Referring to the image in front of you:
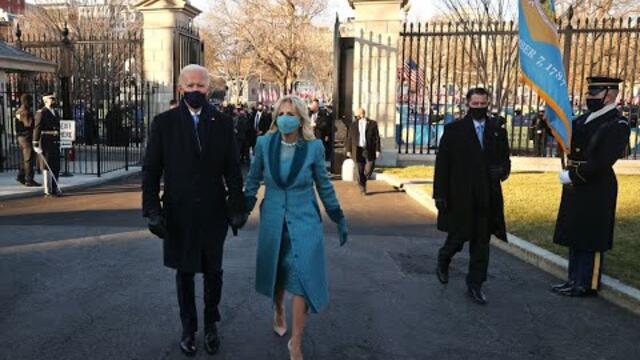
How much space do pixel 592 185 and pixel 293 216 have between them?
9.73 ft

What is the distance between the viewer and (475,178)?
524cm

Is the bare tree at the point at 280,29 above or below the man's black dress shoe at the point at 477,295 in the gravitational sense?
above

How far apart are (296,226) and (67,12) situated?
32.3 metres

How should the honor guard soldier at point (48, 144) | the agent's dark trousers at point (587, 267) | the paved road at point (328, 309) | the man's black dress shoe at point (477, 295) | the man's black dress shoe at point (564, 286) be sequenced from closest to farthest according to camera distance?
1. the paved road at point (328, 309)
2. the man's black dress shoe at point (477, 295)
3. the agent's dark trousers at point (587, 267)
4. the man's black dress shoe at point (564, 286)
5. the honor guard soldier at point (48, 144)

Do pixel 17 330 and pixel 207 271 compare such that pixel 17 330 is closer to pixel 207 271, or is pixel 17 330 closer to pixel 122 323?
pixel 122 323

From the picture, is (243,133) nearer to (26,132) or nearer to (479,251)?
(26,132)

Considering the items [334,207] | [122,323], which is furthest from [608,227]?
[122,323]

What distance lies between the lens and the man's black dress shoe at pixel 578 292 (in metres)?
5.48

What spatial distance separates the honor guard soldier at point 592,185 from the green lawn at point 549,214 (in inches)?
21.5

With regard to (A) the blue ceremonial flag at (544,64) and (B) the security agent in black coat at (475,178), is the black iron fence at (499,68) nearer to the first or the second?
(A) the blue ceremonial flag at (544,64)

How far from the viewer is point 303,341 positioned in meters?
4.36

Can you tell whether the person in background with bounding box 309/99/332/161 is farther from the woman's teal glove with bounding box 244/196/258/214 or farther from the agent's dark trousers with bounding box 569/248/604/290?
the woman's teal glove with bounding box 244/196/258/214

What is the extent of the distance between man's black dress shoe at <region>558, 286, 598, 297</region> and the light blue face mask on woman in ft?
10.8

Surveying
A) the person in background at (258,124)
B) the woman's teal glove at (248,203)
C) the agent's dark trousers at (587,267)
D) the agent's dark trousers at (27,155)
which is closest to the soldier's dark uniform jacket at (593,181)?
the agent's dark trousers at (587,267)
